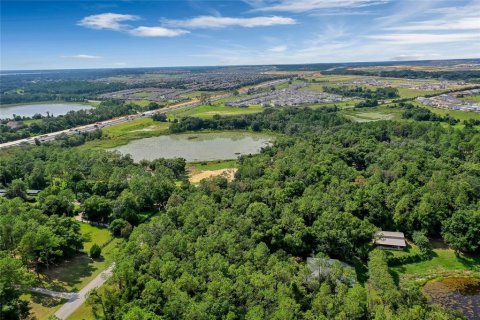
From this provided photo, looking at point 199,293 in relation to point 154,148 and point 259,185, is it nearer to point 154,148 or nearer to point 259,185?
point 259,185

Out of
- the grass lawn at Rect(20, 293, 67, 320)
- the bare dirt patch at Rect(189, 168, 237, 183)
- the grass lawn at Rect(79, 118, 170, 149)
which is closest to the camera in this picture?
the grass lawn at Rect(20, 293, 67, 320)

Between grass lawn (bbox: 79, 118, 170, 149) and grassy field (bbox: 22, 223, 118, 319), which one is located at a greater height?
grass lawn (bbox: 79, 118, 170, 149)

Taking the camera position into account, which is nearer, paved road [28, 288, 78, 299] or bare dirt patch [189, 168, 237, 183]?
paved road [28, 288, 78, 299]

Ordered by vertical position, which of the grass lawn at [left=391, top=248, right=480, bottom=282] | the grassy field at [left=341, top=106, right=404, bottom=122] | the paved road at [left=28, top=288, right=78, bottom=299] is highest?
the grassy field at [left=341, top=106, right=404, bottom=122]

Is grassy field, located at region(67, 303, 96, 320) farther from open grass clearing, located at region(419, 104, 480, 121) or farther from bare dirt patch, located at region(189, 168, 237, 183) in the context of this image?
open grass clearing, located at region(419, 104, 480, 121)

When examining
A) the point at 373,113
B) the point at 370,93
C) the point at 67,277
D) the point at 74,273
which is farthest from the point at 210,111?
the point at 67,277

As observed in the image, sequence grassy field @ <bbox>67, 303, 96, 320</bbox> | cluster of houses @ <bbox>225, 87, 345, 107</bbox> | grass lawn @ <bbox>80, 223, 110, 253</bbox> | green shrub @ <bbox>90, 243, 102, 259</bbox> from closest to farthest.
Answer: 1. grassy field @ <bbox>67, 303, 96, 320</bbox>
2. green shrub @ <bbox>90, 243, 102, 259</bbox>
3. grass lawn @ <bbox>80, 223, 110, 253</bbox>
4. cluster of houses @ <bbox>225, 87, 345, 107</bbox>

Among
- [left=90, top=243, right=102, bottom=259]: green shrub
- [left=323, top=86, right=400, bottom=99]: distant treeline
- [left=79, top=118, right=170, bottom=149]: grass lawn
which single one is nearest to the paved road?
[left=90, top=243, right=102, bottom=259]: green shrub

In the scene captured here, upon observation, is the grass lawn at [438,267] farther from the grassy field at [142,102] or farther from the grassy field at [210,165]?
the grassy field at [142,102]

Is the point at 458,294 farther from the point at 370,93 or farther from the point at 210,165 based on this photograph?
the point at 370,93
